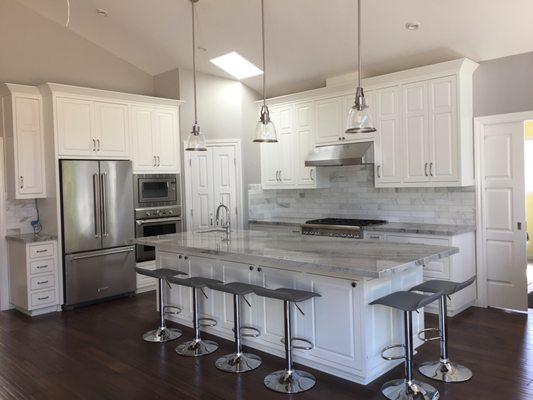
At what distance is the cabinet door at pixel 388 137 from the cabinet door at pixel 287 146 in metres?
1.40

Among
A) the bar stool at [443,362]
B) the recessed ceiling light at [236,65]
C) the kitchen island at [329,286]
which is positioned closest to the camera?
the kitchen island at [329,286]

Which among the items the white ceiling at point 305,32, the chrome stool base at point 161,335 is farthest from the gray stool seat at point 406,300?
the white ceiling at point 305,32

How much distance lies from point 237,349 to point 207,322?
772mm

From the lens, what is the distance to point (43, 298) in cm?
546

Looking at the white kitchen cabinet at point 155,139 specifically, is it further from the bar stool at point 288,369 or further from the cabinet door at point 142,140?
the bar stool at point 288,369

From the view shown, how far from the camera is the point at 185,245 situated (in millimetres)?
4199

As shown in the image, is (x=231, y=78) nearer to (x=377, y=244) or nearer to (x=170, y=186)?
(x=170, y=186)

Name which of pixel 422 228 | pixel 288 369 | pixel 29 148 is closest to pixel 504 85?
pixel 422 228

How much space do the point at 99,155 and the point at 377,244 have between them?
376 cm

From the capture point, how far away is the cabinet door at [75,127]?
5521 millimetres

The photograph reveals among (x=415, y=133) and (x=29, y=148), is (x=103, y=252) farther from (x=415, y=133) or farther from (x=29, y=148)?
(x=415, y=133)

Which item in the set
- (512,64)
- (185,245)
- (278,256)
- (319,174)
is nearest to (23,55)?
(185,245)

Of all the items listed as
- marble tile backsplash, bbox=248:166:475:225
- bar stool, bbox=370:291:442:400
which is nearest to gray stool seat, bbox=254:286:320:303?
bar stool, bbox=370:291:442:400

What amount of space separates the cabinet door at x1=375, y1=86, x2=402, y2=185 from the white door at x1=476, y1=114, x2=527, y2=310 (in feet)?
2.93
